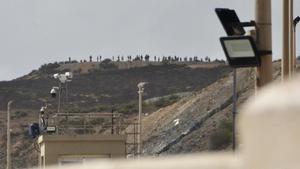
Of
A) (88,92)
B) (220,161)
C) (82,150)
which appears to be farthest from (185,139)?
(220,161)

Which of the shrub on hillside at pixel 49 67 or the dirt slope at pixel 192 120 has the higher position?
the shrub on hillside at pixel 49 67

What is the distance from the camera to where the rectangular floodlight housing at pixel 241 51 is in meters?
11.2

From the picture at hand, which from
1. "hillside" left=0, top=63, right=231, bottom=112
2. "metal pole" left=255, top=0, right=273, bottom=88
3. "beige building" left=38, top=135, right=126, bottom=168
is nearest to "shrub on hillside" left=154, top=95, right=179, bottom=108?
"hillside" left=0, top=63, right=231, bottom=112

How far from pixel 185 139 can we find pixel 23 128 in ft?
107

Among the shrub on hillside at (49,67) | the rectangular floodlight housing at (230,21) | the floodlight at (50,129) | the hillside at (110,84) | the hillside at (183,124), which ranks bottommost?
the hillside at (183,124)

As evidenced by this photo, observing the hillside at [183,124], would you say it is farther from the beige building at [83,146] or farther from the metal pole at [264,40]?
the metal pole at [264,40]

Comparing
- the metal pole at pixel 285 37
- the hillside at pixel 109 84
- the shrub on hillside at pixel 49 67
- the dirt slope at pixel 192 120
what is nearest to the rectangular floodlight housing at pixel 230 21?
the metal pole at pixel 285 37

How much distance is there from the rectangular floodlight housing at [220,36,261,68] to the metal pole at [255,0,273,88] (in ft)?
0.55

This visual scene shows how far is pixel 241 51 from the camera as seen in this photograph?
1140cm

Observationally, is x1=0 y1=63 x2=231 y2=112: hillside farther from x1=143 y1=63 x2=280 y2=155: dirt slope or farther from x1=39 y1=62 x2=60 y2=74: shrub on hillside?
x1=143 y1=63 x2=280 y2=155: dirt slope

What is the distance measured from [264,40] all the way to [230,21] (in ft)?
1.76

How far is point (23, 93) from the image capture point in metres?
118

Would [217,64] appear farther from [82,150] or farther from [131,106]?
[82,150]

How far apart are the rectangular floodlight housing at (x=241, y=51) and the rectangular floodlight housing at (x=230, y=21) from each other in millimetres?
389
